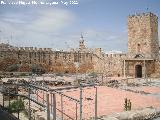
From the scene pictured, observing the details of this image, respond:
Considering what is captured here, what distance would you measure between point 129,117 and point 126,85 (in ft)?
45.1

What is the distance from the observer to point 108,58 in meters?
36.5

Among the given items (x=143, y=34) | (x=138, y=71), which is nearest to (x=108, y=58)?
(x=138, y=71)

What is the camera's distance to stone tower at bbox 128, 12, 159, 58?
35.7 m

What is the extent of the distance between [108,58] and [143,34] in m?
5.61

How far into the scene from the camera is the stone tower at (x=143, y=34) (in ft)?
117

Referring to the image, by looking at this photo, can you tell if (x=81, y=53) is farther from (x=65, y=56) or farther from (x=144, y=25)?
(x=144, y=25)

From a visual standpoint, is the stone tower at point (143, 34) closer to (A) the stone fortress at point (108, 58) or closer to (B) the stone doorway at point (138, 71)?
(A) the stone fortress at point (108, 58)

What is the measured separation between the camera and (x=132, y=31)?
3716 centimetres

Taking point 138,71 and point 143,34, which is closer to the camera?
point 138,71

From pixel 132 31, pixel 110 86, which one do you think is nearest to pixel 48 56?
pixel 132 31

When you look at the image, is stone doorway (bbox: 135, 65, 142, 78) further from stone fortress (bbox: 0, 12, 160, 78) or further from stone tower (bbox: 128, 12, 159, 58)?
stone tower (bbox: 128, 12, 159, 58)

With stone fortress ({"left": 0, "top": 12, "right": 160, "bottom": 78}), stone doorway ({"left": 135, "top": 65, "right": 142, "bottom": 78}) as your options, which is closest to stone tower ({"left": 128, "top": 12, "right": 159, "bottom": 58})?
stone fortress ({"left": 0, "top": 12, "right": 160, "bottom": 78})

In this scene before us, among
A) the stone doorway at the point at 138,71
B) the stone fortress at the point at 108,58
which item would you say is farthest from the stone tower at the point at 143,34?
the stone doorway at the point at 138,71

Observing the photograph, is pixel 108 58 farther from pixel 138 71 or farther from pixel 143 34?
pixel 143 34
